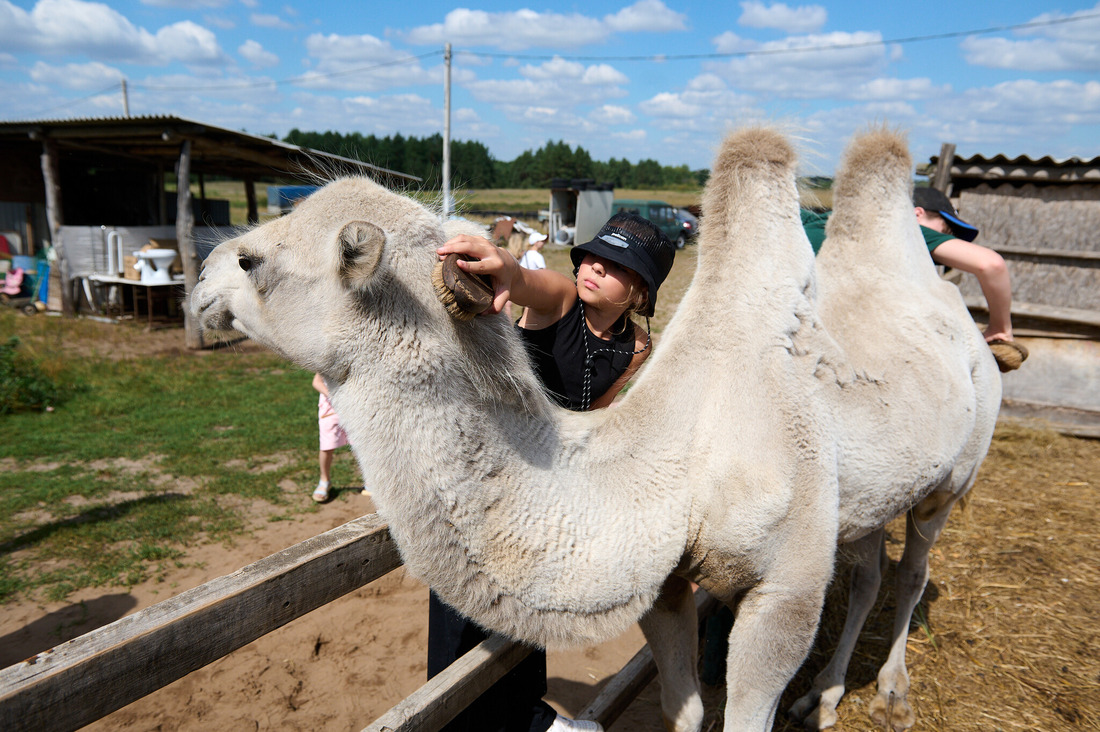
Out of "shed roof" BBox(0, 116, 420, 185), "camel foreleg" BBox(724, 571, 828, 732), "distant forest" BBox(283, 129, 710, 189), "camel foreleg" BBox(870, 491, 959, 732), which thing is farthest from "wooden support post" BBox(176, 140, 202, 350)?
"distant forest" BBox(283, 129, 710, 189)

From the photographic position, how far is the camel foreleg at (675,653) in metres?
2.31

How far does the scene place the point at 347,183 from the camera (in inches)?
66.9

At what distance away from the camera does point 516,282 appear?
1844 mm

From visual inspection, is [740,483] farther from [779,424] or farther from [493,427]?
[493,427]

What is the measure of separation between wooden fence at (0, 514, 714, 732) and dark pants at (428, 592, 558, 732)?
249mm

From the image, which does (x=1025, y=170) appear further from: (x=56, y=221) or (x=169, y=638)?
(x=56, y=221)

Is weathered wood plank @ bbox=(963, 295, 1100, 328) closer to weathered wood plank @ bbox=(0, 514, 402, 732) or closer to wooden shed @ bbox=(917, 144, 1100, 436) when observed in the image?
wooden shed @ bbox=(917, 144, 1100, 436)

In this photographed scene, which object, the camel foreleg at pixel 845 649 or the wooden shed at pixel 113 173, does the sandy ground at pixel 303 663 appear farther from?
the wooden shed at pixel 113 173

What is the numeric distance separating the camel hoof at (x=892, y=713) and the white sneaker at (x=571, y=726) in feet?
6.53

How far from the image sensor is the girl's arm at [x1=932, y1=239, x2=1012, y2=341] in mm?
3391

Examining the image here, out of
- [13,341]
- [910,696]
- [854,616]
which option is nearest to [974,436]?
[854,616]

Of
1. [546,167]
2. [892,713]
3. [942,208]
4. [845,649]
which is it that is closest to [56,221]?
[942,208]

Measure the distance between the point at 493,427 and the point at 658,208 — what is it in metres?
32.9

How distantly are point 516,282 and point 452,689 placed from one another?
118cm
